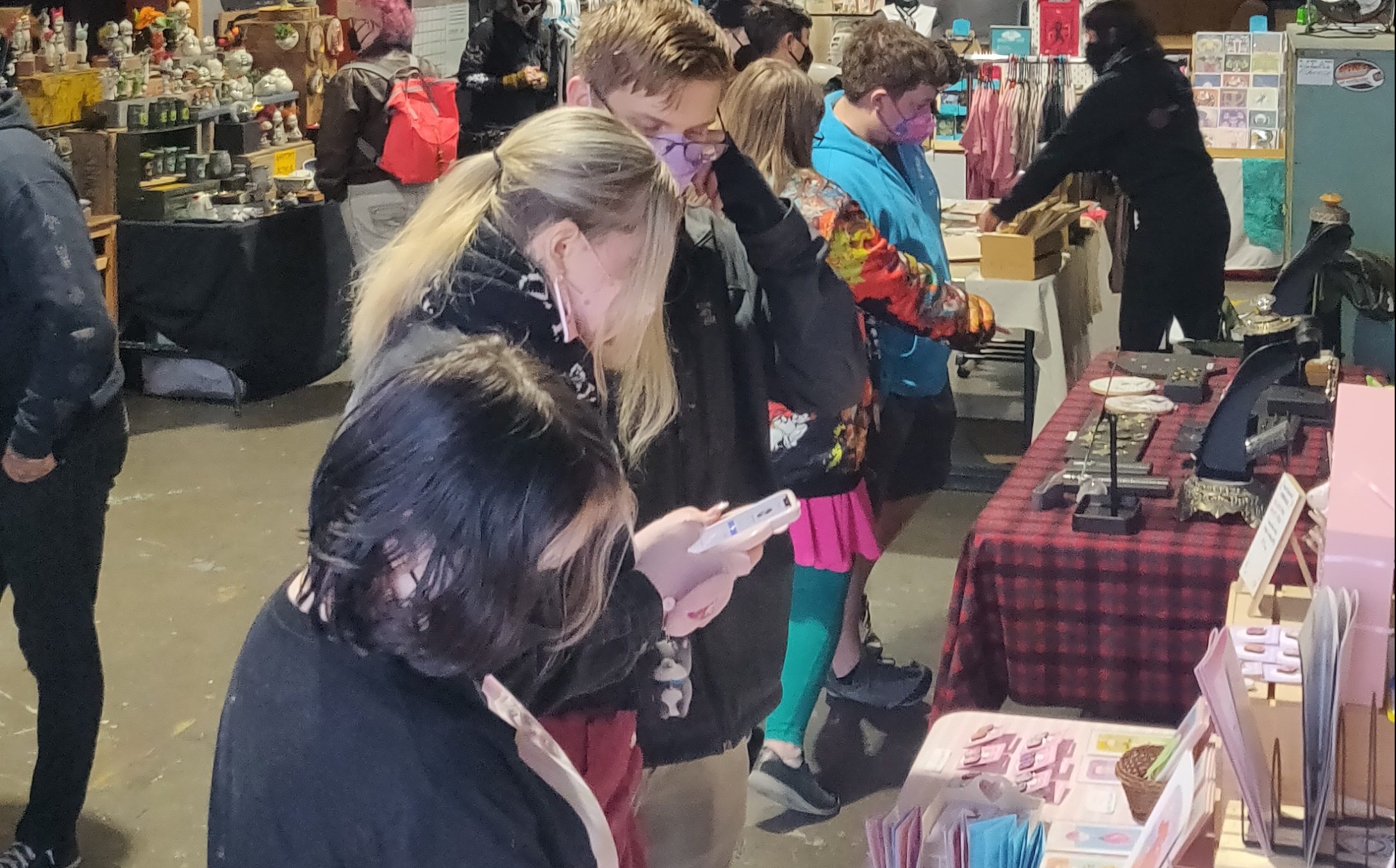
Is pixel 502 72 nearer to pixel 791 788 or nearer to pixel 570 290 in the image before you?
pixel 791 788

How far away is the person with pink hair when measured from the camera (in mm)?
5352

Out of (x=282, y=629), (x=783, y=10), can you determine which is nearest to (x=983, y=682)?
(x=282, y=629)

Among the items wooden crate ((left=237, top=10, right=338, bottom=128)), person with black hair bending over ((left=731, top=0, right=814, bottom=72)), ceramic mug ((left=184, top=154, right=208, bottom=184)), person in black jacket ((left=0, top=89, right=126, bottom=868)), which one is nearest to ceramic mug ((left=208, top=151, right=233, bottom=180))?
ceramic mug ((left=184, top=154, right=208, bottom=184))

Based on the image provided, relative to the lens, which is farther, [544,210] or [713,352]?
[713,352]

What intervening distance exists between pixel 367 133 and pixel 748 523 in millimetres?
4308

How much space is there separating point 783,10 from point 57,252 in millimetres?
1983

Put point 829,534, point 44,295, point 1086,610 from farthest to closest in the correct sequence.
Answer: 1. point 829,534
2. point 44,295
3. point 1086,610

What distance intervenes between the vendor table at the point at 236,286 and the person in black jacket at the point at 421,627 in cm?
442

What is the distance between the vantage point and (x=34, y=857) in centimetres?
259

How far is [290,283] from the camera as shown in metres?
5.47

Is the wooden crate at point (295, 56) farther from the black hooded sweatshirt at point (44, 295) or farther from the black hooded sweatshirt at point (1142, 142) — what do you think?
the black hooded sweatshirt at point (44, 295)

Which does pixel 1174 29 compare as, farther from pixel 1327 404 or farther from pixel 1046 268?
pixel 1327 404

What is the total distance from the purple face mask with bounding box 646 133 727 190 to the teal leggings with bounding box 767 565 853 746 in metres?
1.16

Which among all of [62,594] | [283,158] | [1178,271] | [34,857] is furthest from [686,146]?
[283,158]
